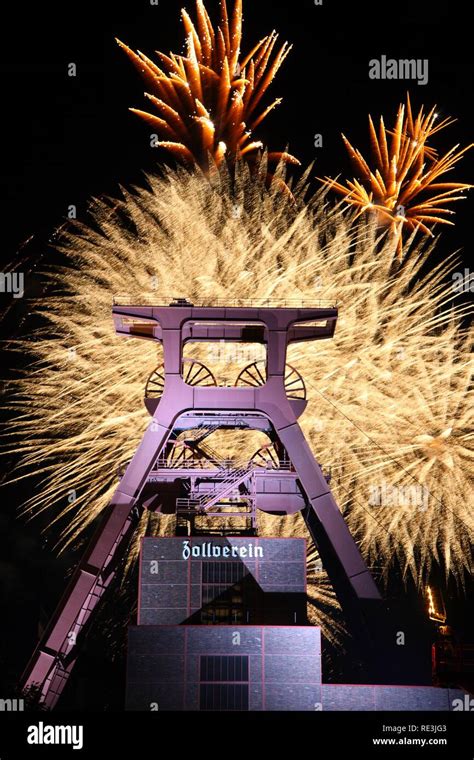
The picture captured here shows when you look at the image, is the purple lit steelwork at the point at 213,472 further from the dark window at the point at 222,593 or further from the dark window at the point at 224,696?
the dark window at the point at 224,696

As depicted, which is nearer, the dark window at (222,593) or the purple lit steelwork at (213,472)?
the dark window at (222,593)

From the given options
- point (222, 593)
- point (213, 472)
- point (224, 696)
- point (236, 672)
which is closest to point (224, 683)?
point (224, 696)

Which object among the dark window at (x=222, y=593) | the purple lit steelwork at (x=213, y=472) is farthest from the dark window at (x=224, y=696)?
the purple lit steelwork at (x=213, y=472)

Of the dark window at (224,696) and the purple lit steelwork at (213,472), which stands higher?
the purple lit steelwork at (213,472)

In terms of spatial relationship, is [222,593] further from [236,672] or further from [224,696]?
[224,696]

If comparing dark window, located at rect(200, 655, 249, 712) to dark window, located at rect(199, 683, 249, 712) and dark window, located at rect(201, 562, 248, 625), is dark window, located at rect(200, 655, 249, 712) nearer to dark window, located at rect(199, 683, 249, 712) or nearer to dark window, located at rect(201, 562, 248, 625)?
dark window, located at rect(199, 683, 249, 712)

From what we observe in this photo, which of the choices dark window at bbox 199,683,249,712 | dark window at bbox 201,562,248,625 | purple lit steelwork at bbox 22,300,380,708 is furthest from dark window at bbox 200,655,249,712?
purple lit steelwork at bbox 22,300,380,708

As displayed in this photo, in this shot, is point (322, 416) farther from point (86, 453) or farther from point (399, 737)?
point (399, 737)

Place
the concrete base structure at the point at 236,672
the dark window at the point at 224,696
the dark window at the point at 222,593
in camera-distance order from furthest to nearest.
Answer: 1. the dark window at the point at 222,593
2. the concrete base structure at the point at 236,672
3. the dark window at the point at 224,696

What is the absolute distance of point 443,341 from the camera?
37031 millimetres

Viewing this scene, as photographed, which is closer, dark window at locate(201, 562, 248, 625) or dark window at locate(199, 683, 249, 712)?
dark window at locate(199, 683, 249, 712)

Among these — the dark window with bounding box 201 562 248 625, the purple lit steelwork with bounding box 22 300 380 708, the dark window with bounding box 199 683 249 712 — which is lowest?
the dark window with bounding box 199 683 249 712

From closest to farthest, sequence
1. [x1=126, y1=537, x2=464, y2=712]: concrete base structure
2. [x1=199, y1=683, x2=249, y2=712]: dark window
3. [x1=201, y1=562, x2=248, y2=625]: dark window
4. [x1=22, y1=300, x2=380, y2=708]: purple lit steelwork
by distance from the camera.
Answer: [x1=199, y1=683, x2=249, y2=712]: dark window, [x1=126, y1=537, x2=464, y2=712]: concrete base structure, [x1=201, y1=562, x2=248, y2=625]: dark window, [x1=22, y1=300, x2=380, y2=708]: purple lit steelwork

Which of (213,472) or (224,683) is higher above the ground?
(213,472)
